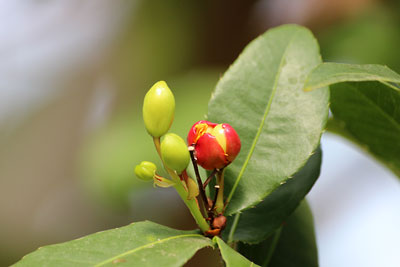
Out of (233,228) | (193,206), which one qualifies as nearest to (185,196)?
(193,206)

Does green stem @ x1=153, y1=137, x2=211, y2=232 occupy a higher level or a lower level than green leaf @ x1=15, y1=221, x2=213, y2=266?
higher

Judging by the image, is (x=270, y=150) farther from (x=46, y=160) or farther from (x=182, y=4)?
(x=46, y=160)

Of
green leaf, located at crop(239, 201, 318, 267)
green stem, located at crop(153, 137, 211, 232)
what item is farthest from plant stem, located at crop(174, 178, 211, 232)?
green leaf, located at crop(239, 201, 318, 267)

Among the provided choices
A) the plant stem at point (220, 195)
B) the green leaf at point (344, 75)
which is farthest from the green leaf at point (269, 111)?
the green leaf at point (344, 75)

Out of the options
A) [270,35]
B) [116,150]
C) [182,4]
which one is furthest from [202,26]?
[270,35]

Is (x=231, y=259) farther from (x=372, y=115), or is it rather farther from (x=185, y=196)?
(x=372, y=115)

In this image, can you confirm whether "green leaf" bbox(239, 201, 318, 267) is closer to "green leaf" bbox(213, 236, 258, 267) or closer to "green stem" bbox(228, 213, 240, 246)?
"green stem" bbox(228, 213, 240, 246)

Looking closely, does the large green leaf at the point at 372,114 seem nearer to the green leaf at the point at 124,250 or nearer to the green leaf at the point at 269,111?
the green leaf at the point at 269,111

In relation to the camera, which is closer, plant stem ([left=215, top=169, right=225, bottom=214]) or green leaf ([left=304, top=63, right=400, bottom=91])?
green leaf ([left=304, top=63, right=400, bottom=91])
